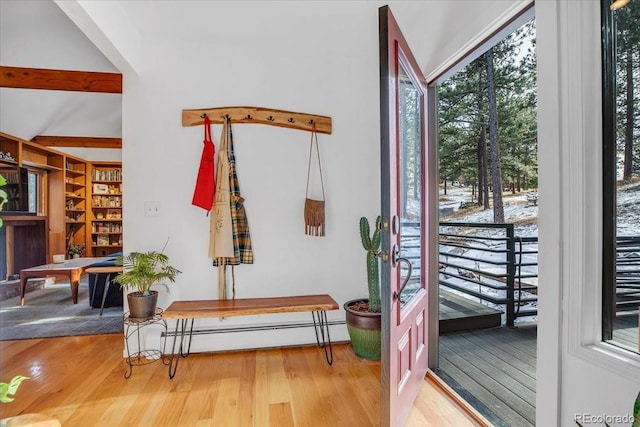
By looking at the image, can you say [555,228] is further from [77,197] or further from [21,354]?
[77,197]

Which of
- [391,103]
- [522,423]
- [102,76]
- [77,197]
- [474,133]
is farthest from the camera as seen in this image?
[77,197]

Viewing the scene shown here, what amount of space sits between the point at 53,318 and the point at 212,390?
2.54 metres

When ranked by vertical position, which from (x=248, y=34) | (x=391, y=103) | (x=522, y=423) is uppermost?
(x=248, y=34)

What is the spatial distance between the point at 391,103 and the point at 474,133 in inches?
134

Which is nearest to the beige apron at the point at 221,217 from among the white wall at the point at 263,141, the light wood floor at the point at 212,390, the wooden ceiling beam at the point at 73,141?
the white wall at the point at 263,141

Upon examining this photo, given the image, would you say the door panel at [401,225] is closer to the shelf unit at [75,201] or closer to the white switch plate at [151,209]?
the white switch plate at [151,209]

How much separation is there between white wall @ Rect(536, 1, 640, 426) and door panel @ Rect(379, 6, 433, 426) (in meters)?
0.59

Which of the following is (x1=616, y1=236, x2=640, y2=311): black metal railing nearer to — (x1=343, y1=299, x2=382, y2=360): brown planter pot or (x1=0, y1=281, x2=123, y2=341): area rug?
(x1=343, y1=299, x2=382, y2=360): brown planter pot

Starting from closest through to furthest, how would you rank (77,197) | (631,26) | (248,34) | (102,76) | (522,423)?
(631,26)
(522,423)
(248,34)
(102,76)
(77,197)

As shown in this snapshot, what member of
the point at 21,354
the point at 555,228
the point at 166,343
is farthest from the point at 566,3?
the point at 21,354

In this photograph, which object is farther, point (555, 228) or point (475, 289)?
point (475, 289)

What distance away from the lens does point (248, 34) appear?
8.30 ft

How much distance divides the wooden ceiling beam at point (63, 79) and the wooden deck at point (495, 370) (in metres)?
3.46

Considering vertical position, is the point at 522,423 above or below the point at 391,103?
below
